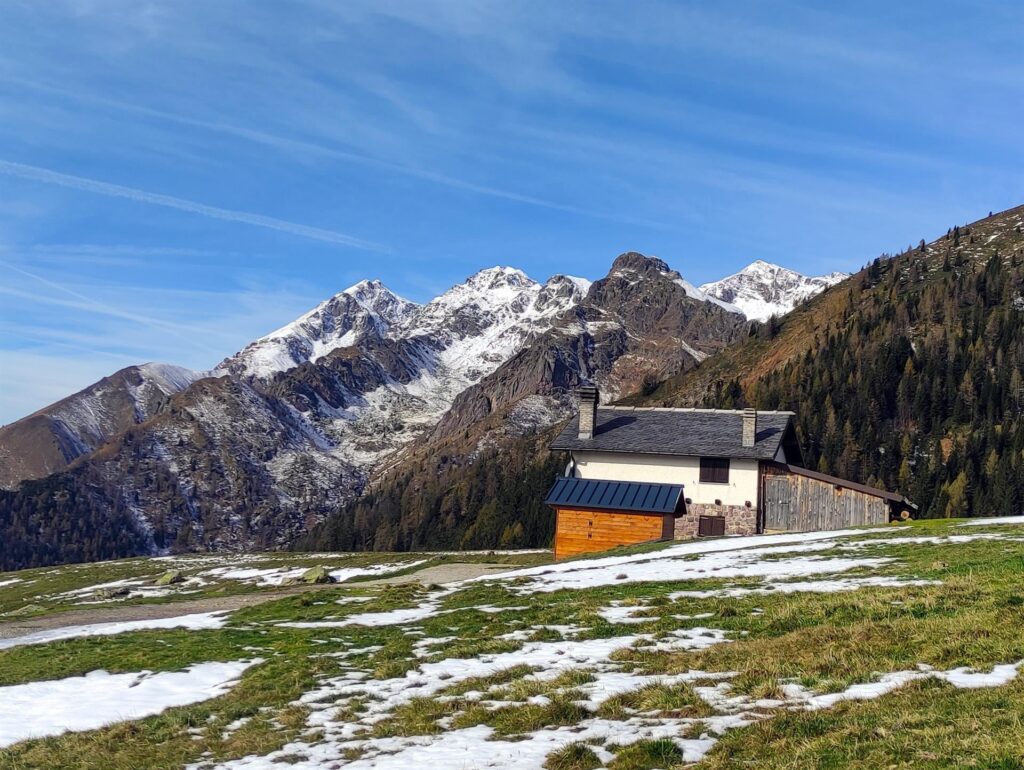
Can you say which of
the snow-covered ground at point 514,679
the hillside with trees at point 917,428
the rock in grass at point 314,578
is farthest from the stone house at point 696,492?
Result: the hillside with trees at point 917,428

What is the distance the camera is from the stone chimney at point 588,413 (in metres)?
58.0

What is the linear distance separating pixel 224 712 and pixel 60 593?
69.5 meters

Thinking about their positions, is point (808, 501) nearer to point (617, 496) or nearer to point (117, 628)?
point (617, 496)

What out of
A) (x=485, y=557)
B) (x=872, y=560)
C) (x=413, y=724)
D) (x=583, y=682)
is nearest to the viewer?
(x=413, y=724)

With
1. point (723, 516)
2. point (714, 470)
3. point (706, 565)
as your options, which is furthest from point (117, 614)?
point (714, 470)

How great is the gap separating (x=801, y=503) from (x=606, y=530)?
42.8 ft

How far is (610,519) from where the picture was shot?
174 ft

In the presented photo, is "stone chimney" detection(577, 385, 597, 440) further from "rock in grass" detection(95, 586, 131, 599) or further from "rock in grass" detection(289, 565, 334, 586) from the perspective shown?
"rock in grass" detection(95, 586, 131, 599)

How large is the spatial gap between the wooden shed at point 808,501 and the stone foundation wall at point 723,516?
115 centimetres

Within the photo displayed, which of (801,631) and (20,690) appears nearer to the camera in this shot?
(801,631)

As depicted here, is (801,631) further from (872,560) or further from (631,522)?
(631,522)

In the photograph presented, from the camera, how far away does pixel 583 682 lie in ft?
47.0

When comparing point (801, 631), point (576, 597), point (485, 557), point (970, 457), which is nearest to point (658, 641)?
point (801, 631)

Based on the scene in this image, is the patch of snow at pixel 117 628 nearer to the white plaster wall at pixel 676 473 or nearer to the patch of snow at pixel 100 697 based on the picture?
the patch of snow at pixel 100 697
